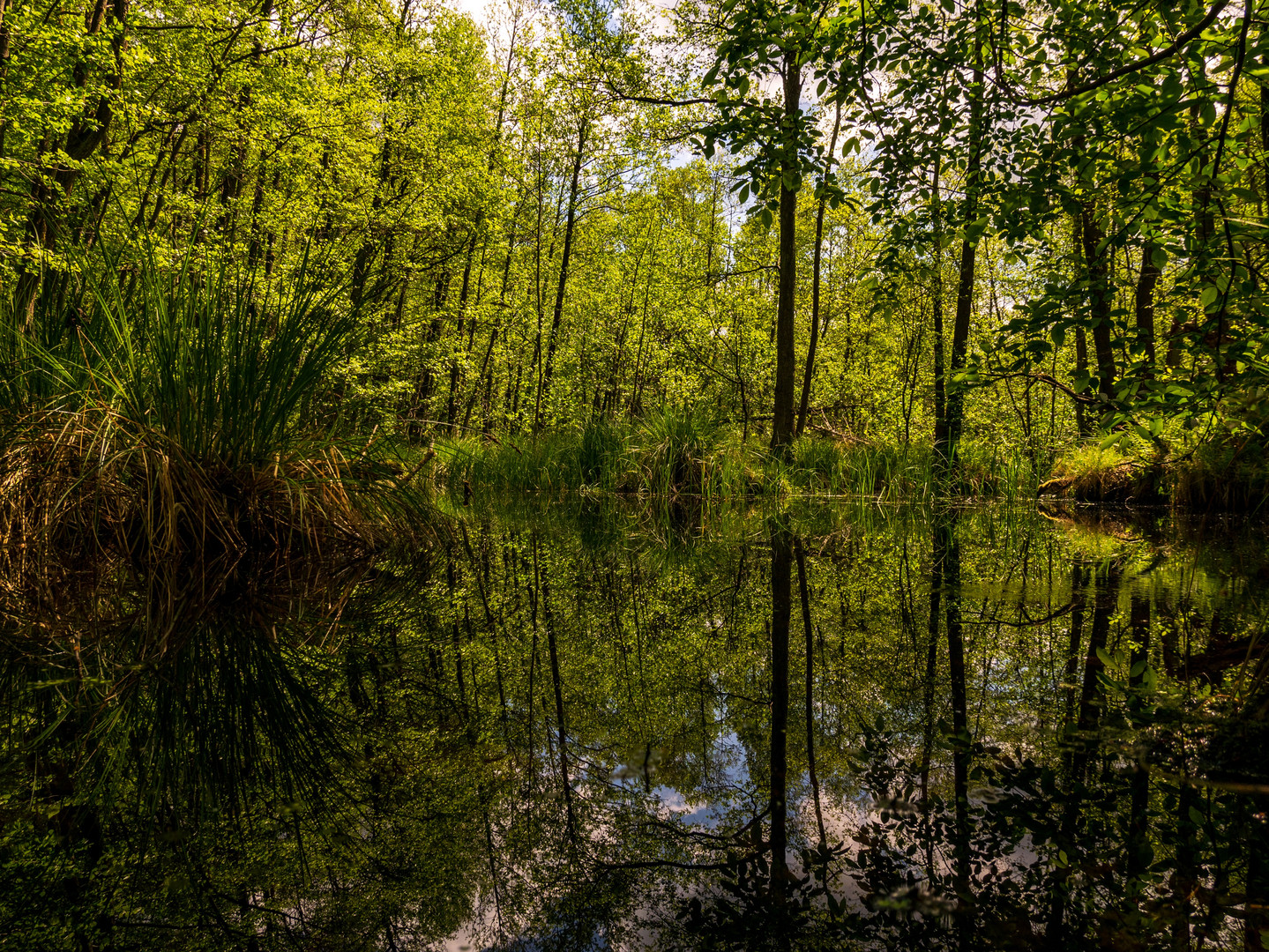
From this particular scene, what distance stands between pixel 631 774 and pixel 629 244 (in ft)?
59.7

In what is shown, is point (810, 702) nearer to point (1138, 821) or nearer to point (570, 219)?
point (1138, 821)

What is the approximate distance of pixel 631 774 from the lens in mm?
1464

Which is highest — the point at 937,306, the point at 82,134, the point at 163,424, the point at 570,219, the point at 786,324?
the point at 570,219

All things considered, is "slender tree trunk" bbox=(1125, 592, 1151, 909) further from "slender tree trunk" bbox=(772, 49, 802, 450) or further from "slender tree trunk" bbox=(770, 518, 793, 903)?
Answer: "slender tree trunk" bbox=(772, 49, 802, 450)

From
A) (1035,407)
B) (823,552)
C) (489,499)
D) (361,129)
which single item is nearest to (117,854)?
(823,552)

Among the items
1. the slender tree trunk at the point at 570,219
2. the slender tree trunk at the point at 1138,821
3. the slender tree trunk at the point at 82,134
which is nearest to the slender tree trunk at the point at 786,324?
the slender tree trunk at the point at 570,219

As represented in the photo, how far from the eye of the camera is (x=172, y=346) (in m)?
3.22

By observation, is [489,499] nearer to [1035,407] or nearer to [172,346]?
[172,346]

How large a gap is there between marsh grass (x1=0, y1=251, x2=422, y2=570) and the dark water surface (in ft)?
1.58

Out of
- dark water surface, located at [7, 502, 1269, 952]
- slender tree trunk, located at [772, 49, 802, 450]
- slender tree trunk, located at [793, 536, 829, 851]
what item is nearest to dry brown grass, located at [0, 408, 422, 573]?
dark water surface, located at [7, 502, 1269, 952]

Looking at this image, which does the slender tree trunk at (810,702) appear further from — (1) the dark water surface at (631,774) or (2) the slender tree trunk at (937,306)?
(2) the slender tree trunk at (937,306)

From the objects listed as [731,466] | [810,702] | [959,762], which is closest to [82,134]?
[731,466]

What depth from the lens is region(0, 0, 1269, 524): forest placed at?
280 cm

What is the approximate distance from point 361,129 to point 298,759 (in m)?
13.8
